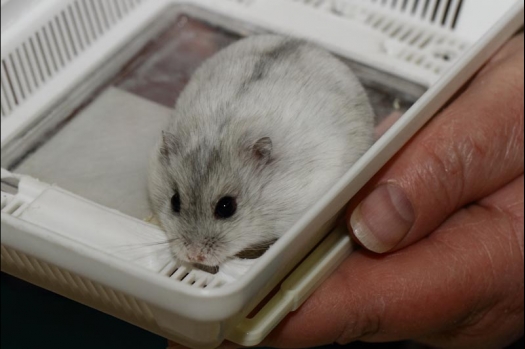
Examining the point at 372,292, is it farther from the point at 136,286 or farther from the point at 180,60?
the point at 180,60

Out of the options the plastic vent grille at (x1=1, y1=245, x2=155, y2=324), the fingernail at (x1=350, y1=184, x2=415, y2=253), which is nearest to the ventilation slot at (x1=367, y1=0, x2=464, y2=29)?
the fingernail at (x1=350, y1=184, x2=415, y2=253)

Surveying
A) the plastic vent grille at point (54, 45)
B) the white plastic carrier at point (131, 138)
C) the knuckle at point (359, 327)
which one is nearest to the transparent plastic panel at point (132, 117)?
the white plastic carrier at point (131, 138)

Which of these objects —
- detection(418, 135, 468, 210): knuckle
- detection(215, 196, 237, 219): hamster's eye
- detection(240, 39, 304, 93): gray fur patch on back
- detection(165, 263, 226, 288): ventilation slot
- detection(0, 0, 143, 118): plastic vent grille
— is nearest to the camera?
detection(165, 263, 226, 288): ventilation slot

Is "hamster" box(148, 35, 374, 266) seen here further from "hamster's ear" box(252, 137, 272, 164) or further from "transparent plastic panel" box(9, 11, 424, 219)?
"transparent plastic panel" box(9, 11, 424, 219)

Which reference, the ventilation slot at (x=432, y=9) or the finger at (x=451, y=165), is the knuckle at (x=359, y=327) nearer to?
the finger at (x=451, y=165)

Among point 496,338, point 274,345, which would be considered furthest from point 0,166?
point 496,338
